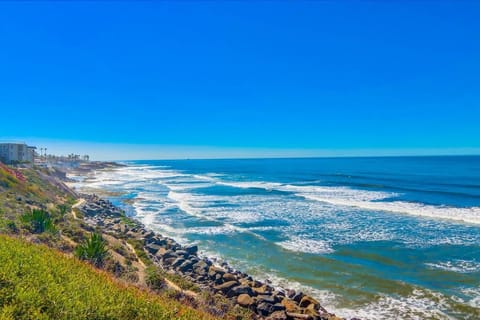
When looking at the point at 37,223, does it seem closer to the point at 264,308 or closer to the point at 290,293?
the point at 264,308

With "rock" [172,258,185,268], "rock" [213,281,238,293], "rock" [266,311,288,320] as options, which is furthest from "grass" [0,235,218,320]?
"rock" [172,258,185,268]

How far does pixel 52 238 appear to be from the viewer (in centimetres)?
1705

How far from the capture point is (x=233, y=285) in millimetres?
14867

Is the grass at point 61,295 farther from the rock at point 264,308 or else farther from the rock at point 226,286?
the rock at point 226,286

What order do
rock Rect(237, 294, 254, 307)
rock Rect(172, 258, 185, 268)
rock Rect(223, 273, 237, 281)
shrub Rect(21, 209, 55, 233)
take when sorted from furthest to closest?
shrub Rect(21, 209, 55, 233) → rock Rect(172, 258, 185, 268) → rock Rect(223, 273, 237, 281) → rock Rect(237, 294, 254, 307)

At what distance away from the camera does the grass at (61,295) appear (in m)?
6.40

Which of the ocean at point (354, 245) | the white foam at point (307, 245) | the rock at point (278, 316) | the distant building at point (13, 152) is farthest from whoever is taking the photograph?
the distant building at point (13, 152)

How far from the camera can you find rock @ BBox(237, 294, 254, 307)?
1334 centimetres

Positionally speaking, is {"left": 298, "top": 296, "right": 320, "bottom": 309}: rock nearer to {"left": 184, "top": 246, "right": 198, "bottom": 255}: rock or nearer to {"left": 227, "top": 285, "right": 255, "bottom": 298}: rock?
{"left": 227, "top": 285, "right": 255, "bottom": 298}: rock

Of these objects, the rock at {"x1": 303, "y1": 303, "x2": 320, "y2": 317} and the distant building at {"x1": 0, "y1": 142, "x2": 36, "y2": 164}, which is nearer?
the rock at {"x1": 303, "y1": 303, "x2": 320, "y2": 317}

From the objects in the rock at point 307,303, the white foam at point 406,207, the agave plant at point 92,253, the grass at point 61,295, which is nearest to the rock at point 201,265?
the agave plant at point 92,253

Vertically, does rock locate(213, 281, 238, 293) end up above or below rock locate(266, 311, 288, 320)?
above

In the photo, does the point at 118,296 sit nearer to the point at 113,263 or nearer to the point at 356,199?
the point at 113,263

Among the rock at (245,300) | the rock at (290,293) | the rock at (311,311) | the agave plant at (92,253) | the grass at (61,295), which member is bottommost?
the rock at (290,293)
